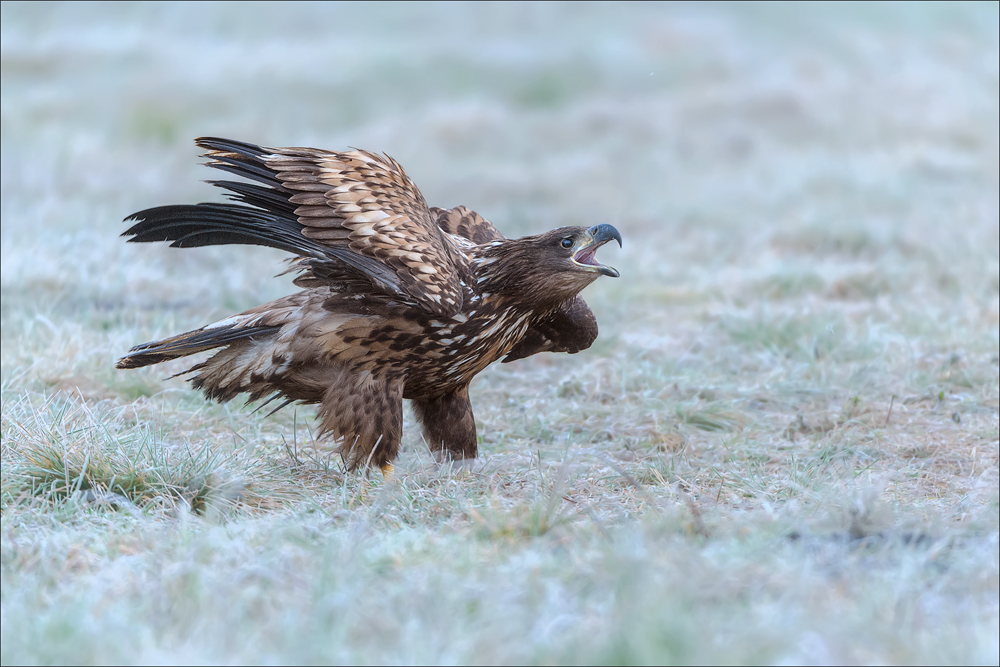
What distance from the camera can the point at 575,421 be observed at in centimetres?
552

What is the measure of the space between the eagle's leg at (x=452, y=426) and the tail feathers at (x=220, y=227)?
92 centimetres

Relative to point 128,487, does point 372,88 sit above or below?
above

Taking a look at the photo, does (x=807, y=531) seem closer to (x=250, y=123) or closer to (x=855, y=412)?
(x=855, y=412)

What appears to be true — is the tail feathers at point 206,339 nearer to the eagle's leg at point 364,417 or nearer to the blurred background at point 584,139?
the eagle's leg at point 364,417

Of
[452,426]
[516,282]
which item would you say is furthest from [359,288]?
[452,426]

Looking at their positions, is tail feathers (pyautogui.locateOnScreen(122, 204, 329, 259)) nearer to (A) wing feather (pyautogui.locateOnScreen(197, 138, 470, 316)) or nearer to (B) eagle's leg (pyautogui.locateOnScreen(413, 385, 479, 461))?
(A) wing feather (pyautogui.locateOnScreen(197, 138, 470, 316))

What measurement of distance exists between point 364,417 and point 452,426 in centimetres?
57

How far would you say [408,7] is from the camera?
76.3ft

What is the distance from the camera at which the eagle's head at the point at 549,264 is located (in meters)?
4.27

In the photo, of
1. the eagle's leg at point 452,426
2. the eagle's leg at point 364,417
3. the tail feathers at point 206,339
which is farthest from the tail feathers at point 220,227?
the eagle's leg at point 452,426

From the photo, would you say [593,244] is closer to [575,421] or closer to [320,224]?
[320,224]

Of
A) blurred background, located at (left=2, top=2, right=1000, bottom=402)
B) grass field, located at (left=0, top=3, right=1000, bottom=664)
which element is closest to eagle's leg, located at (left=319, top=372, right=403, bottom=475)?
grass field, located at (left=0, top=3, right=1000, bottom=664)

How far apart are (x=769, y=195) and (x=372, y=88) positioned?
26.4ft

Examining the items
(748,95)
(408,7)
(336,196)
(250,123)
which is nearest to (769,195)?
(748,95)
